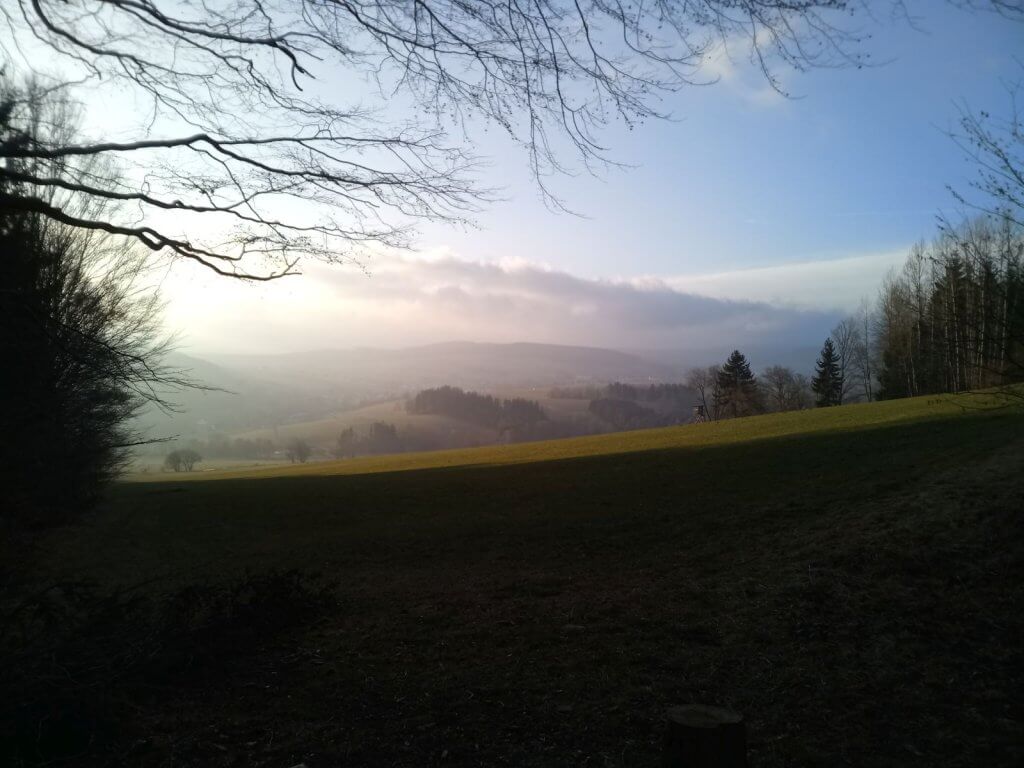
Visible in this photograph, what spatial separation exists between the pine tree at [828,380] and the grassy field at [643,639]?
57.7 meters

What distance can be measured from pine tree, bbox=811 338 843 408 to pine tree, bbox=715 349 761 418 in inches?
247

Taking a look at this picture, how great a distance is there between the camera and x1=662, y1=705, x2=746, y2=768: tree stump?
3367mm

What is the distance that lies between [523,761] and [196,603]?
14.3 feet

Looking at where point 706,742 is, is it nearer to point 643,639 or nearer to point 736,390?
point 643,639

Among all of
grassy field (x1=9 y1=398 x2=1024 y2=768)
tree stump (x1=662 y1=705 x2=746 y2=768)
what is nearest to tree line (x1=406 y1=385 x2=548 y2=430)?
grassy field (x1=9 y1=398 x2=1024 y2=768)

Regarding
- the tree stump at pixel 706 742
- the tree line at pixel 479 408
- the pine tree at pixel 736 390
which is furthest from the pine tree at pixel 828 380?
the tree stump at pixel 706 742

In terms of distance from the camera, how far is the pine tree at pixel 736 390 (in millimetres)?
71125

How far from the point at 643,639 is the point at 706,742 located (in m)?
2.98

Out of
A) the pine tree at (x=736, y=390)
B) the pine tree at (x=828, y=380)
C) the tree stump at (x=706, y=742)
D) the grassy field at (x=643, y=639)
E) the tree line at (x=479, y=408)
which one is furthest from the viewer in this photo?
the tree line at (x=479, y=408)

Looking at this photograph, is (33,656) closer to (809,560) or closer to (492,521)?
(809,560)

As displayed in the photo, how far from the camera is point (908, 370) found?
44.4 meters

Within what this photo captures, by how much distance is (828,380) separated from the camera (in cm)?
6844

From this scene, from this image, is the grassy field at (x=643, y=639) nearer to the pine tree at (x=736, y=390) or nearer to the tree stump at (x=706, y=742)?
the tree stump at (x=706, y=742)

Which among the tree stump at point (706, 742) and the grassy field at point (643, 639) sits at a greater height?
the tree stump at point (706, 742)
